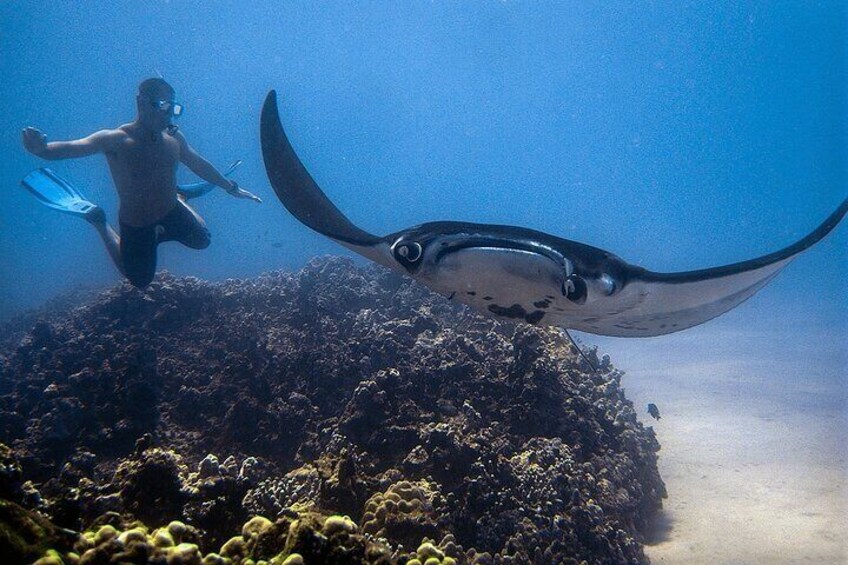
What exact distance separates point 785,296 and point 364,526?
38809 mm

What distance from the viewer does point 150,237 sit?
8.51 metres

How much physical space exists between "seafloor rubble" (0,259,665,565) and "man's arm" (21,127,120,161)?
11.0ft

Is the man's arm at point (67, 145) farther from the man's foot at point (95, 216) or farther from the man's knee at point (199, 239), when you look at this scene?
the man's knee at point (199, 239)

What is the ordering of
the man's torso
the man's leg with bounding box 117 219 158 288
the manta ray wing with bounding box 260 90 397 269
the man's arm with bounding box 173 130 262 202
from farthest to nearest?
the man's arm with bounding box 173 130 262 202 → the man's leg with bounding box 117 219 158 288 → the man's torso → the manta ray wing with bounding box 260 90 397 269

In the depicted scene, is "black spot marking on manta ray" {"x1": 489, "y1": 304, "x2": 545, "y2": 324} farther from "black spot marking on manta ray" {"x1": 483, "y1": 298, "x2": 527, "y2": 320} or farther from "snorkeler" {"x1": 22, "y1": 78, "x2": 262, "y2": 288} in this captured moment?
"snorkeler" {"x1": 22, "y1": 78, "x2": 262, "y2": 288}

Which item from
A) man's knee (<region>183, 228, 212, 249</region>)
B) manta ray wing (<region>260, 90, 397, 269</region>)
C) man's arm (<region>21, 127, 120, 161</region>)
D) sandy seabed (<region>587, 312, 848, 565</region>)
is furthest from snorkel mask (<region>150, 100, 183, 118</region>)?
sandy seabed (<region>587, 312, 848, 565</region>)

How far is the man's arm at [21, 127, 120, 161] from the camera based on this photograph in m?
6.72

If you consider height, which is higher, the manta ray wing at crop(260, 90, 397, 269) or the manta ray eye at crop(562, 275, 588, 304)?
the manta ray wing at crop(260, 90, 397, 269)

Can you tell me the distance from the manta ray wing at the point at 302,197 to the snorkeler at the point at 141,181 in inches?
144

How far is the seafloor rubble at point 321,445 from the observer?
235cm

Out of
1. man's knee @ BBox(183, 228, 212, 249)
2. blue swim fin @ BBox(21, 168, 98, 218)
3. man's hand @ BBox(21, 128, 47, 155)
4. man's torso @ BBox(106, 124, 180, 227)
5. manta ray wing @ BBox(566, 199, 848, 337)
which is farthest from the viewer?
man's knee @ BBox(183, 228, 212, 249)

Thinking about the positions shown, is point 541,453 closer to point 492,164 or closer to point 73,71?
point 73,71

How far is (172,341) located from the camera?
8.38 meters

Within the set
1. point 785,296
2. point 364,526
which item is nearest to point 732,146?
point 785,296
